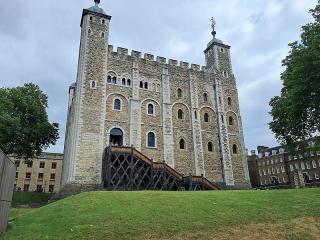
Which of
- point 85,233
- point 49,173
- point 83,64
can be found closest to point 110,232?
point 85,233

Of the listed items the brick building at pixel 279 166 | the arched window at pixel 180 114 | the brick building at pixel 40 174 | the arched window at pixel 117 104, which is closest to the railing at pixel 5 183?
the arched window at pixel 117 104

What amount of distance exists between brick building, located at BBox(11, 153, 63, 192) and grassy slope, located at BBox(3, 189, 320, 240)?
46448 mm

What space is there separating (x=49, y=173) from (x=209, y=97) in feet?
123

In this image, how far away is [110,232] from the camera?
1056cm

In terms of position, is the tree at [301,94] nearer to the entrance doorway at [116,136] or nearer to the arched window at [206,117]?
the arched window at [206,117]

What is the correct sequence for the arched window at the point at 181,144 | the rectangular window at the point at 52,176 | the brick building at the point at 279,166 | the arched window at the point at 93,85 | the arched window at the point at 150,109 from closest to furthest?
the arched window at the point at 93,85 < the arched window at the point at 150,109 < the arched window at the point at 181,144 < the brick building at the point at 279,166 < the rectangular window at the point at 52,176

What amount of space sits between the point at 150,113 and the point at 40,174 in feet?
117

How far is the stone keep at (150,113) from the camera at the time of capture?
28808mm

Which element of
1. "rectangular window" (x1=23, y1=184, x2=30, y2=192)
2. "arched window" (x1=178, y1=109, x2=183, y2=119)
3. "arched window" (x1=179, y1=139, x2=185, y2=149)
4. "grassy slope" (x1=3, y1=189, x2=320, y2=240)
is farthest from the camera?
"rectangular window" (x1=23, y1=184, x2=30, y2=192)

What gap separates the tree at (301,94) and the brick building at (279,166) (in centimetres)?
3193

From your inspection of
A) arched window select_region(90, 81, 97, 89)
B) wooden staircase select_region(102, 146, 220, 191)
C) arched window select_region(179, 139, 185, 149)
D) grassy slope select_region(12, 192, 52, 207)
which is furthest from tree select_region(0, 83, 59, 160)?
arched window select_region(179, 139, 185, 149)

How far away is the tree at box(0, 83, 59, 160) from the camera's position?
94.1 feet

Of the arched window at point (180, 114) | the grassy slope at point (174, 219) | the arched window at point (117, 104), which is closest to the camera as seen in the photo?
the grassy slope at point (174, 219)

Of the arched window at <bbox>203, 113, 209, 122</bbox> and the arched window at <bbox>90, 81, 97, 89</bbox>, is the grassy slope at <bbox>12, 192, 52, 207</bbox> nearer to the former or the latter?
the arched window at <bbox>90, 81, 97, 89</bbox>
